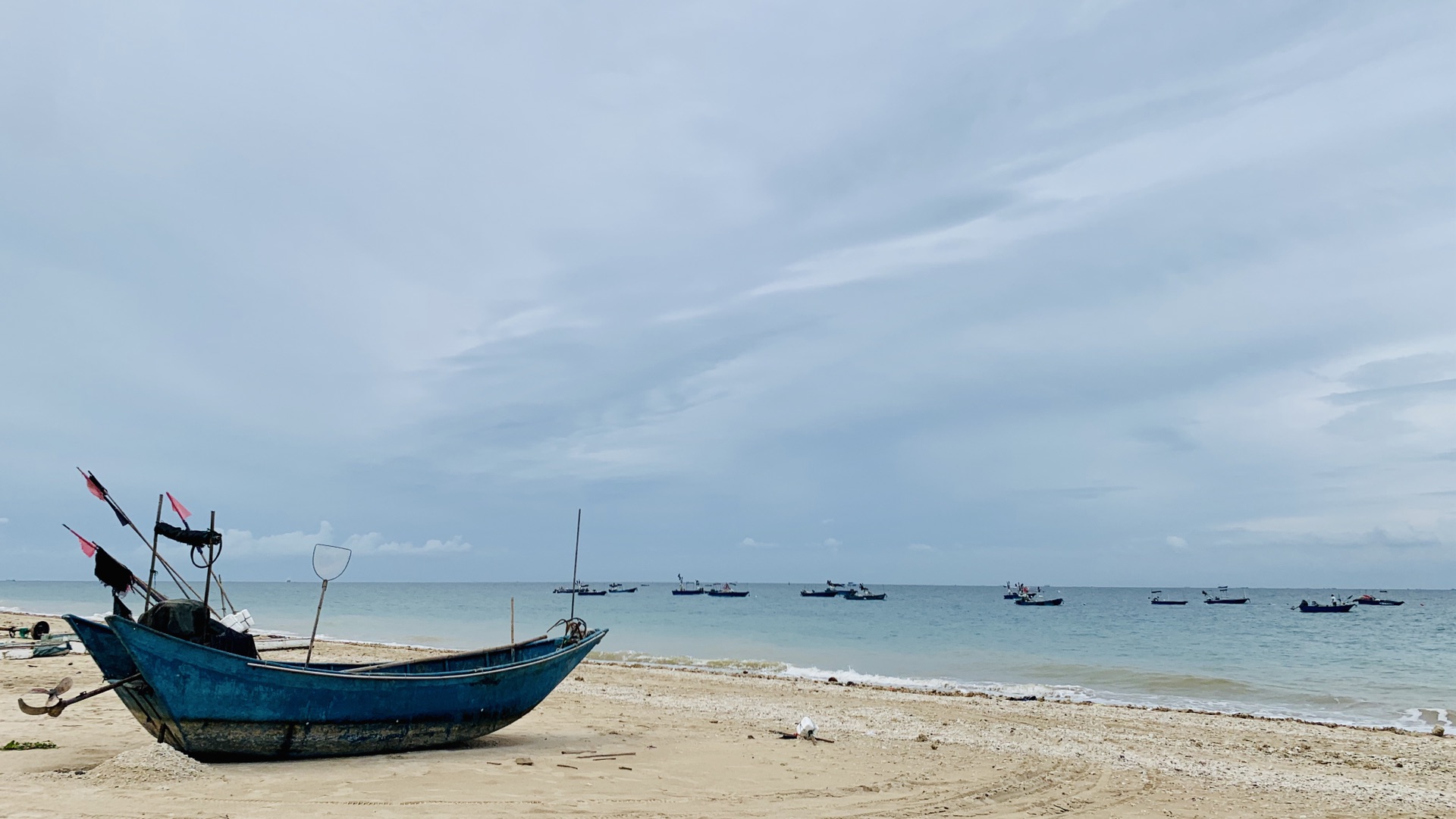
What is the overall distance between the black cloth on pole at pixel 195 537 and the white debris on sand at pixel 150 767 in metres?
2.38

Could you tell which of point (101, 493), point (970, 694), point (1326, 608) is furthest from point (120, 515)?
point (1326, 608)

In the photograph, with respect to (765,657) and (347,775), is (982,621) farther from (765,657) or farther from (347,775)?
(347,775)

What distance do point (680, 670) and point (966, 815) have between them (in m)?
18.6

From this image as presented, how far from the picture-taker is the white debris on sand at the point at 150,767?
8953 mm

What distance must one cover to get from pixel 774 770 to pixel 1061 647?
34259 mm

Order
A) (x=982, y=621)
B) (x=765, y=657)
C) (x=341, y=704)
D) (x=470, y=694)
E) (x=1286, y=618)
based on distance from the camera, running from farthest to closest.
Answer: (x=1286, y=618) → (x=982, y=621) → (x=765, y=657) → (x=470, y=694) → (x=341, y=704)

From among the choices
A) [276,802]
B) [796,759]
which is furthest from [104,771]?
[796,759]

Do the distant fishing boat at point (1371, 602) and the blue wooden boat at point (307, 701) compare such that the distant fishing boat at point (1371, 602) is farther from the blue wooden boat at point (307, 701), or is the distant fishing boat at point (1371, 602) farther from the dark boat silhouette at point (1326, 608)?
the blue wooden boat at point (307, 701)

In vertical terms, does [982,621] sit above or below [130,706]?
below

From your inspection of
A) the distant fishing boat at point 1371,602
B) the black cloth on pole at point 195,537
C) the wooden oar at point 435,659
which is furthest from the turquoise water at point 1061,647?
the black cloth on pole at point 195,537

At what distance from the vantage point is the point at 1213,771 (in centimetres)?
1202

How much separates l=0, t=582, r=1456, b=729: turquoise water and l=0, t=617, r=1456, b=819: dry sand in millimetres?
6446

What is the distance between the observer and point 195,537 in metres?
10.8

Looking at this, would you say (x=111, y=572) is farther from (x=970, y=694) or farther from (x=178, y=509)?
(x=970, y=694)
